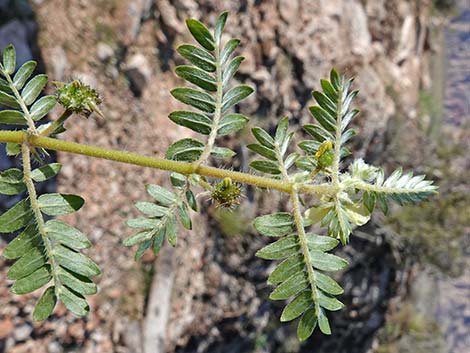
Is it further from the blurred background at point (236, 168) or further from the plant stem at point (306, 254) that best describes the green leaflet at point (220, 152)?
the blurred background at point (236, 168)

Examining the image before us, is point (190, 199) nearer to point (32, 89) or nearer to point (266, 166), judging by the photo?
point (266, 166)

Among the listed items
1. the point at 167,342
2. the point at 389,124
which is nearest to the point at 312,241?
the point at 167,342

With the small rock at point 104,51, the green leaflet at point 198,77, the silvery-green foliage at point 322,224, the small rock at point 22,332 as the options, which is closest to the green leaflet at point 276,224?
the silvery-green foliage at point 322,224

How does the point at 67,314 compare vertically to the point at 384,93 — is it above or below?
below

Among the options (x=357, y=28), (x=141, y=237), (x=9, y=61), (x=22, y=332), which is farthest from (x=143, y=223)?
(x=357, y=28)

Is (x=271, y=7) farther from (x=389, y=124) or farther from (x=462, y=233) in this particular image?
(x=462, y=233)

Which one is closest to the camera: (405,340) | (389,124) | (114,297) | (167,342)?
(114,297)
